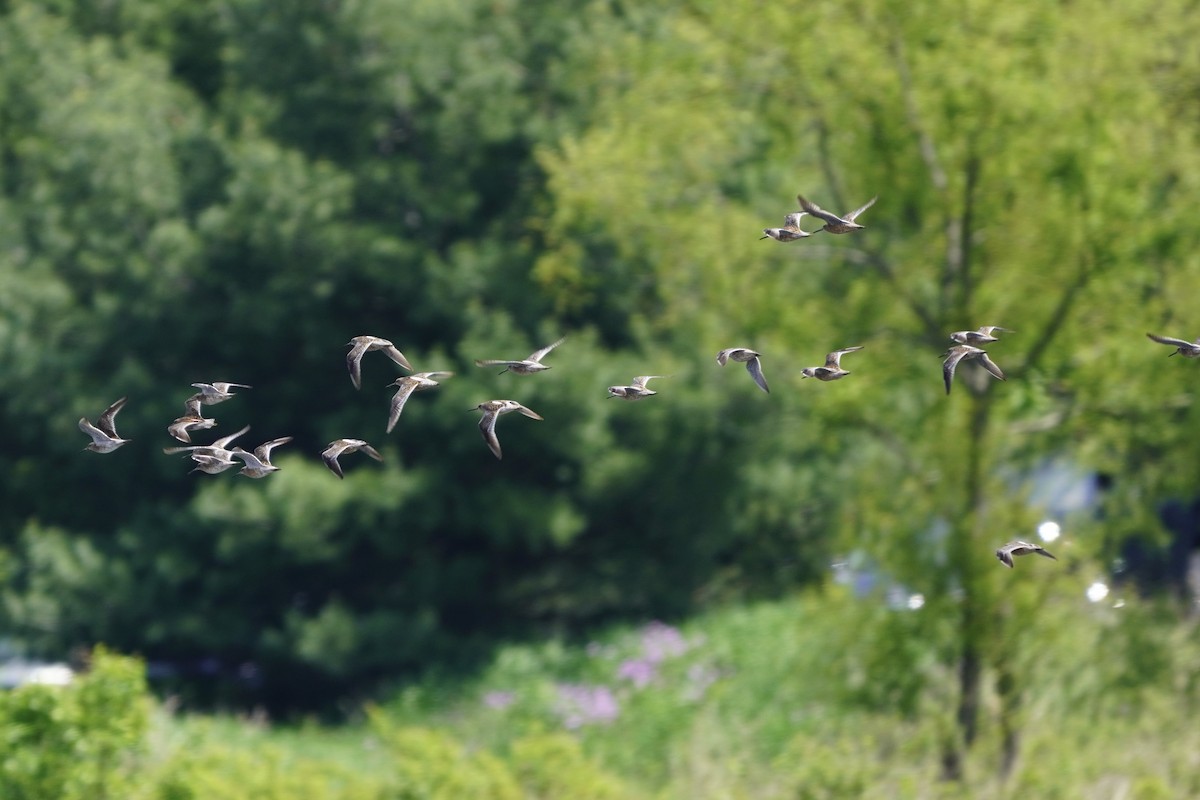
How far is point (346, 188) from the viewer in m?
21.3

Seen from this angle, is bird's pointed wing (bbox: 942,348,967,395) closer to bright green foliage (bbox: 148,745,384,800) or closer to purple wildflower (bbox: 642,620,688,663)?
bright green foliage (bbox: 148,745,384,800)

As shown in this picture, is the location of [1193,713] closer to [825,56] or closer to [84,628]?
[825,56]

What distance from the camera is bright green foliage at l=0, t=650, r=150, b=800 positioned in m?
10.7

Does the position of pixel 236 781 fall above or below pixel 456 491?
above

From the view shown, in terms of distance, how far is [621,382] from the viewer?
847 inches

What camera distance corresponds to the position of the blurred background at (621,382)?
14.4 metres

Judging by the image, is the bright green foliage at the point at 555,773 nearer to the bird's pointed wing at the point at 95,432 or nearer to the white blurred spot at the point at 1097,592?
the white blurred spot at the point at 1097,592

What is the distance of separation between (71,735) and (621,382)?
37.7 ft

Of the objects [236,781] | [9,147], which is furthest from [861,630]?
[9,147]

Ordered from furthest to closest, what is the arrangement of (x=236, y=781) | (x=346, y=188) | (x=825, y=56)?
(x=346, y=188) → (x=825, y=56) → (x=236, y=781)

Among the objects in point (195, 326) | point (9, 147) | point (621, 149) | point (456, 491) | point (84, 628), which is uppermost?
point (621, 149)

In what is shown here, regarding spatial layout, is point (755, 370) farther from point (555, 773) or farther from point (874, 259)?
point (874, 259)

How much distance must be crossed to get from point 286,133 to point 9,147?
4586mm

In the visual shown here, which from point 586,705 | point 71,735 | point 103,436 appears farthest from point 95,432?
point 586,705
